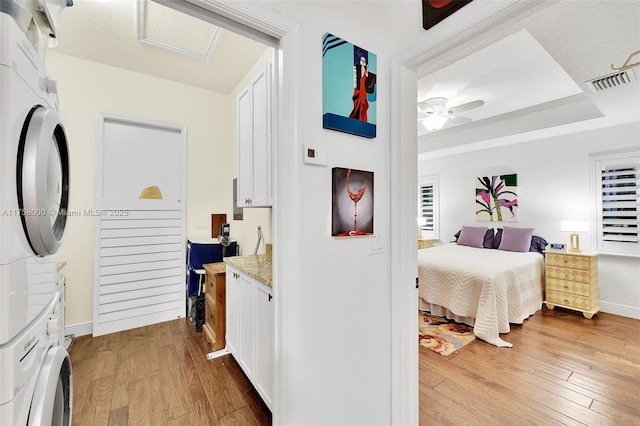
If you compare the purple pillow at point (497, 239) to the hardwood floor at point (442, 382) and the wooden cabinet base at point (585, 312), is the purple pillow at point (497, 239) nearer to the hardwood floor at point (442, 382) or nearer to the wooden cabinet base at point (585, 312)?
the wooden cabinet base at point (585, 312)

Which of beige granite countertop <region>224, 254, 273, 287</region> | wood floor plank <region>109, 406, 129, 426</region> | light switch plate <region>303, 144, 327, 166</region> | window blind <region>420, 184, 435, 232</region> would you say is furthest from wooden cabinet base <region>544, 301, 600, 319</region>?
wood floor plank <region>109, 406, 129, 426</region>

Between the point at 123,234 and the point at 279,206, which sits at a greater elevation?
the point at 279,206

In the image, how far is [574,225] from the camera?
143 inches

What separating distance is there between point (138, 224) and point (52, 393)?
8.20 feet

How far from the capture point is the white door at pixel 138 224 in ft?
9.48

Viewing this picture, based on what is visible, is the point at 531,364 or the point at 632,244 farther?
the point at 632,244

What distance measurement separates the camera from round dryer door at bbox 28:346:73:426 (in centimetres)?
81

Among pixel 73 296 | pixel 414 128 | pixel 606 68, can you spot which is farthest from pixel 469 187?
pixel 73 296

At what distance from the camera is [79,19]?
229cm

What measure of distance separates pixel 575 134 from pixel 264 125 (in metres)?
4.53

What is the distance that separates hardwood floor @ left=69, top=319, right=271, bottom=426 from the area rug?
1.72 meters

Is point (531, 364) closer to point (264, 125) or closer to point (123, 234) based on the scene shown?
point (264, 125)

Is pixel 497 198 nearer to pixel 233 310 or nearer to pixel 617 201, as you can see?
pixel 617 201

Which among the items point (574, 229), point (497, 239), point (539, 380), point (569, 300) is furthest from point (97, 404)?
point (574, 229)
